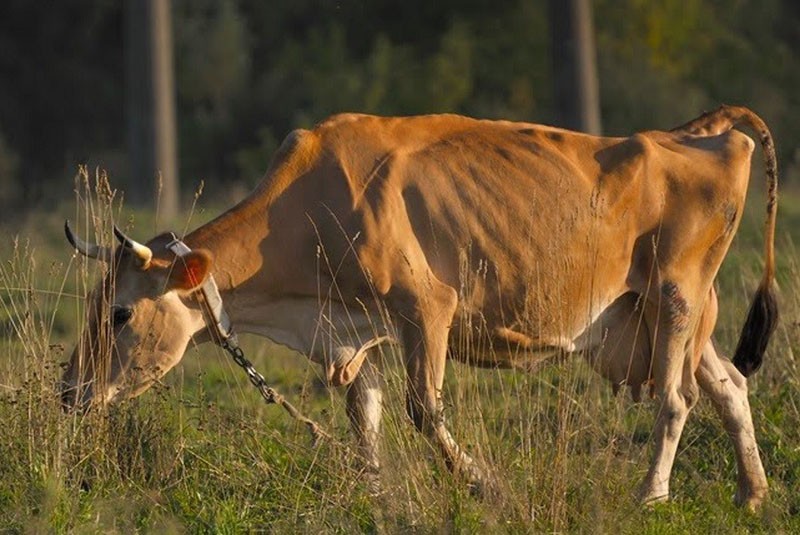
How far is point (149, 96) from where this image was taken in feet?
80.4

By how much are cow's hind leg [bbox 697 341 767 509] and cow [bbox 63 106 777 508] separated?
0.01m

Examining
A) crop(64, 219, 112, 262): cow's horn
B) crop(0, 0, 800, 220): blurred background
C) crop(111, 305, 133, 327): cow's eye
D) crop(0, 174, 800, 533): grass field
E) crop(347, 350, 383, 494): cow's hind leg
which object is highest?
crop(64, 219, 112, 262): cow's horn

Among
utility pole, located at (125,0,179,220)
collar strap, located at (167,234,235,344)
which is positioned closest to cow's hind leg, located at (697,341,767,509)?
collar strap, located at (167,234,235,344)

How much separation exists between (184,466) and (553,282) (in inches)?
72.7

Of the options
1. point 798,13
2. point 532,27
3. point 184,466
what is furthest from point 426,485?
point 798,13

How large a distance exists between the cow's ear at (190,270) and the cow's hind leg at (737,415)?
8.28 feet

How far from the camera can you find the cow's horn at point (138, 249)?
783cm

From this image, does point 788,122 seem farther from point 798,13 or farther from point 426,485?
point 426,485

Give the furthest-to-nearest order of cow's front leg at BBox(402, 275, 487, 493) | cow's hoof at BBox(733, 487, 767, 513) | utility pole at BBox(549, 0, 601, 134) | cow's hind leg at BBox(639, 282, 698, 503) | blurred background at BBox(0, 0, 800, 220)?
blurred background at BBox(0, 0, 800, 220), utility pole at BBox(549, 0, 601, 134), cow's hind leg at BBox(639, 282, 698, 503), cow's hoof at BBox(733, 487, 767, 513), cow's front leg at BBox(402, 275, 487, 493)

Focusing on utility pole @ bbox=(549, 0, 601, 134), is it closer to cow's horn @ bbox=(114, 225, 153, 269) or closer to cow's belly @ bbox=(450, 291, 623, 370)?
cow's belly @ bbox=(450, 291, 623, 370)

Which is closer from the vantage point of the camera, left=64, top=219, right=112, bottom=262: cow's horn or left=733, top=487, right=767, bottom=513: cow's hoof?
left=64, top=219, right=112, bottom=262: cow's horn

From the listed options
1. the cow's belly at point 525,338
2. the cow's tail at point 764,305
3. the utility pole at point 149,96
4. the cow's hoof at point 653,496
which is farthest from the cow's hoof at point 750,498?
the utility pole at point 149,96

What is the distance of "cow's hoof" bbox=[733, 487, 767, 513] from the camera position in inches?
322

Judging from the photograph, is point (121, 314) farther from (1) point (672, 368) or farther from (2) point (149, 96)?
(2) point (149, 96)
